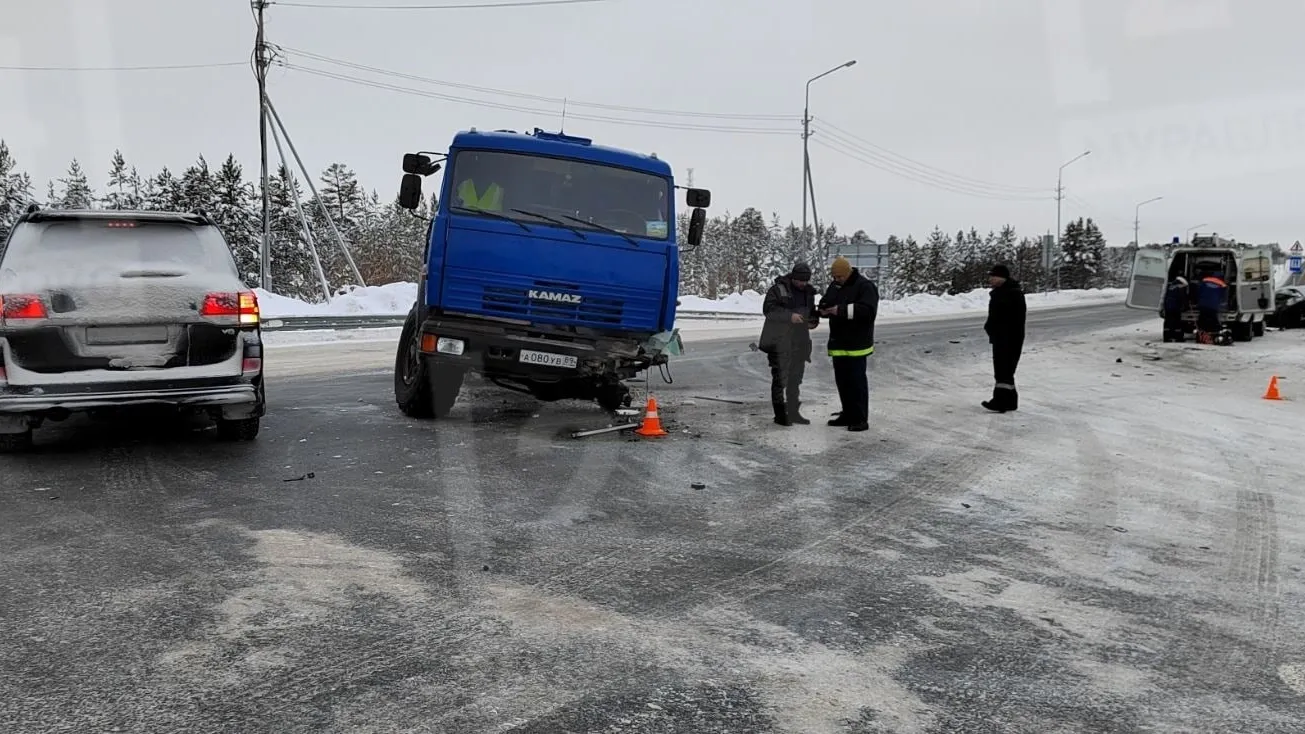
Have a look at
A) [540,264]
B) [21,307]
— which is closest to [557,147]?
[540,264]

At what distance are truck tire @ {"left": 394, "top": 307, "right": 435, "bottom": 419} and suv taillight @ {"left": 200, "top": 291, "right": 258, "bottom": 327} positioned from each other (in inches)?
59.1

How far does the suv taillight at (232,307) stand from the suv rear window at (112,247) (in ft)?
1.13

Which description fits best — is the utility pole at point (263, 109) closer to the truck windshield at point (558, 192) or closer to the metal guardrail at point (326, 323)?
the metal guardrail at point (326, 323)

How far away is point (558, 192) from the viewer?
8109 mm

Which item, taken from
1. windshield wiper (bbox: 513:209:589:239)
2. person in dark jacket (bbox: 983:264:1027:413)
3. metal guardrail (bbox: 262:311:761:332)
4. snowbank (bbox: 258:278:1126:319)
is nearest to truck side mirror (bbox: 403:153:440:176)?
windshield wiper (bbox: 513:209:589:239)

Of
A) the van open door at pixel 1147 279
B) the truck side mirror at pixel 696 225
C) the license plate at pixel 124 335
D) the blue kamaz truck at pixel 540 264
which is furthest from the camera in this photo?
the van open door at pixel 1147 279

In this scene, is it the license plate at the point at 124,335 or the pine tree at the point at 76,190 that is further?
the pine tree at the point at 76,190

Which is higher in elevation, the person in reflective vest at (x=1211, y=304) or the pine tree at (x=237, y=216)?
the pine tree at (x=237, y=216)

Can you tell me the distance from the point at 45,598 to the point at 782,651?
3.08 meters

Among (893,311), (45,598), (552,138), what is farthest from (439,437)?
(893,311)

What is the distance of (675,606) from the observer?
3.84 metres

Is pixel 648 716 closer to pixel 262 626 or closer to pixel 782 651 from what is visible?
pixel 782 651

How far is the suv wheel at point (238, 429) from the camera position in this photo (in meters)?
7.04

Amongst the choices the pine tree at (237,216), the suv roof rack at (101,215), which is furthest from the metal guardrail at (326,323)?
the pine tree at (237,216)
